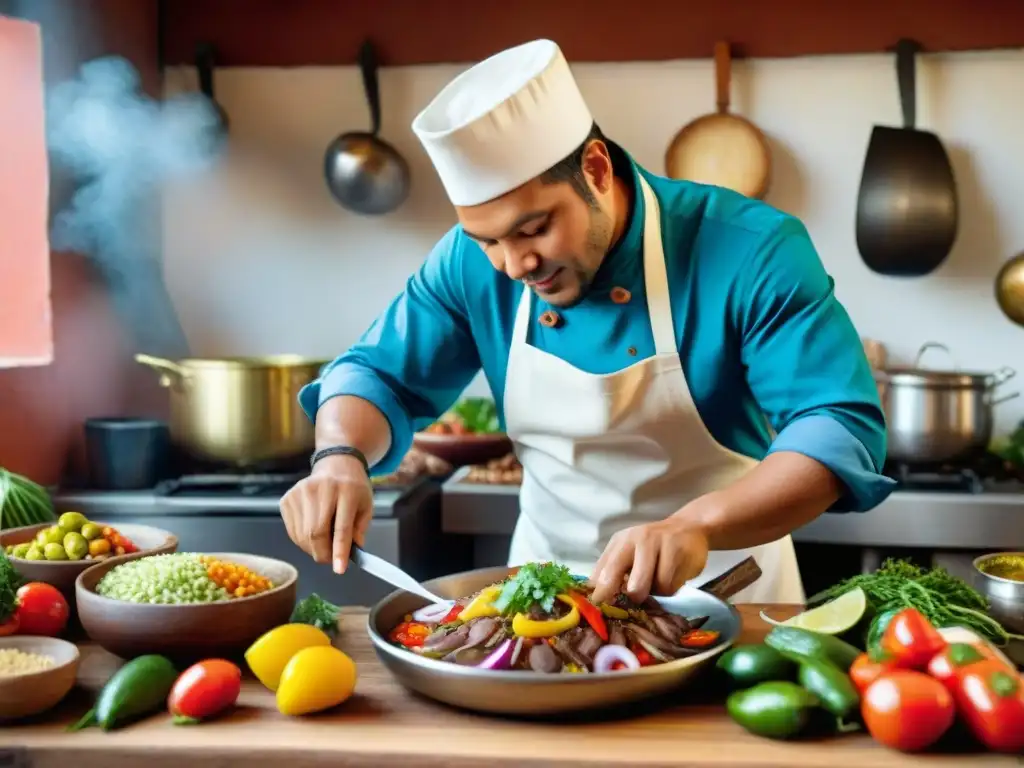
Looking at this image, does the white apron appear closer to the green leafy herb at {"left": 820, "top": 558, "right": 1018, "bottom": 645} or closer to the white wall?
the green leafy herb at {"left": 820, "top": 558, "right": 1018, "bottom": 645}

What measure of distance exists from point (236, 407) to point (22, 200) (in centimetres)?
87

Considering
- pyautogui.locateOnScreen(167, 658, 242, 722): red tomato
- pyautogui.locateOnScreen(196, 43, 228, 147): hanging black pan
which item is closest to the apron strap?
pyautogui.locateOnScreen(167, 658, 242, 722): red tomato

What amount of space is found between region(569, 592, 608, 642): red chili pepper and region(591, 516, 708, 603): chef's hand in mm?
16

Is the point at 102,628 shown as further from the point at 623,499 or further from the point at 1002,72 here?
the point at 1002,72

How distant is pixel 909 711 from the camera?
117cm

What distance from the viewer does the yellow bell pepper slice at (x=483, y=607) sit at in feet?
→ 4.65

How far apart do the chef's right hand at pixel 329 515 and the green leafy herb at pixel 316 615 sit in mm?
69

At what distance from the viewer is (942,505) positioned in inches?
116

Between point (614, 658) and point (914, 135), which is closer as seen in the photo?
point (614, 658)

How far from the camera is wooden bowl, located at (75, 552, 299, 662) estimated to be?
144 cm

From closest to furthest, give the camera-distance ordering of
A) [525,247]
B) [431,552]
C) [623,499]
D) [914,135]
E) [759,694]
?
[759,694] → [525,247] → [623,499] → [431,552] → [914,135]

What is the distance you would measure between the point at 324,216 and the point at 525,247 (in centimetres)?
235

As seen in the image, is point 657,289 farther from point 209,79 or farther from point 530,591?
point 209,79

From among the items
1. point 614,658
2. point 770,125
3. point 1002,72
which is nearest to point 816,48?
point 770,125
